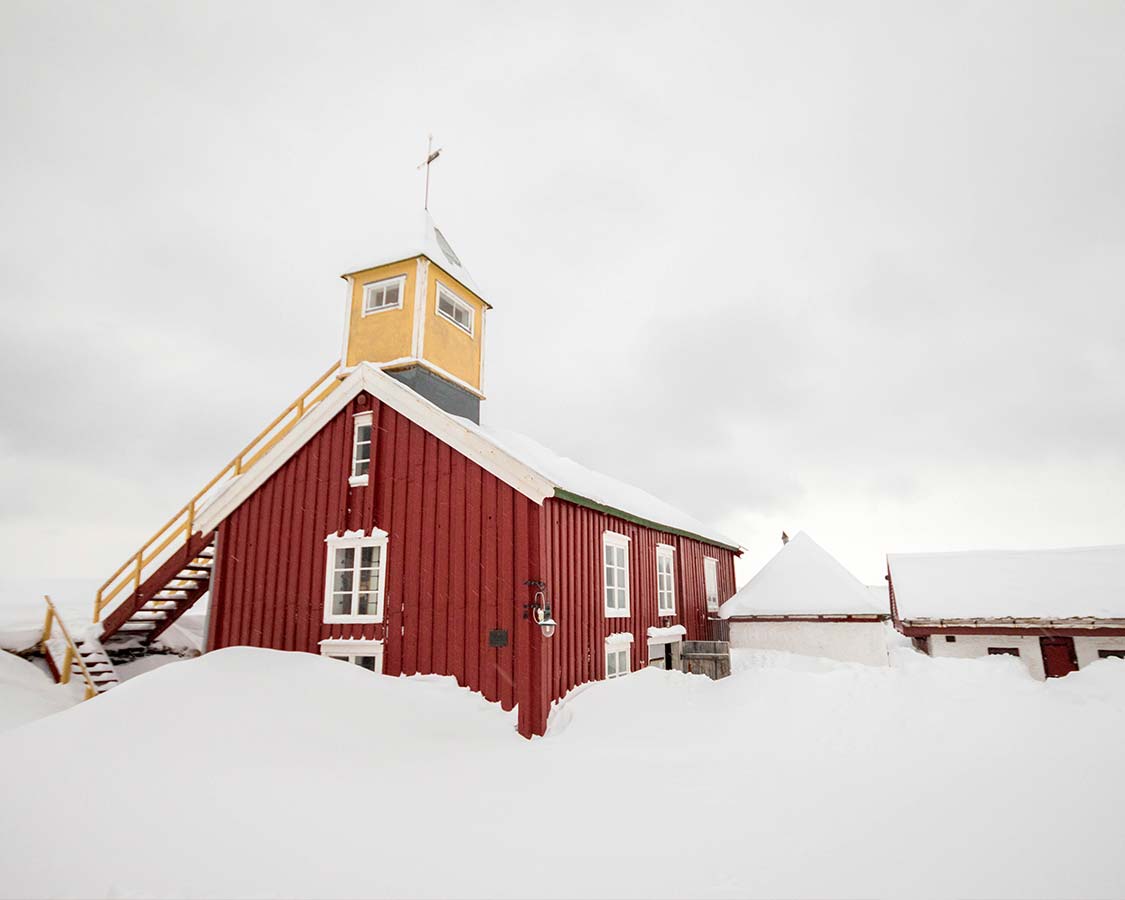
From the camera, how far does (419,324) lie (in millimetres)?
14016

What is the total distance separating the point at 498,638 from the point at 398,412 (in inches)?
190

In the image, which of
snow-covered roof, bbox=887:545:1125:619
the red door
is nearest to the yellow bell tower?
snow-covered roof, bbox=887:545:1125:619

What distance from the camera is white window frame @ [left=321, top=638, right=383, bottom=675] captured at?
11445mm

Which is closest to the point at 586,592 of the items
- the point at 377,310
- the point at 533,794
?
the point at 533,794

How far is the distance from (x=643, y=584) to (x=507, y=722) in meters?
6.16

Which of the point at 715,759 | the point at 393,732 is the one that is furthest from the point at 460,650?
the point at 715,759

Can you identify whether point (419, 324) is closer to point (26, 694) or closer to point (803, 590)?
point (26, 694)

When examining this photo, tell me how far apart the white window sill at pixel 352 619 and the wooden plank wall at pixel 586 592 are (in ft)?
11.1

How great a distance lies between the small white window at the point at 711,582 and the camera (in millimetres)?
20600

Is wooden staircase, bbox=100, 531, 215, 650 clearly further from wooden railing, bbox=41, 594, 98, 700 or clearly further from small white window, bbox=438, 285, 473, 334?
A: small white window, bbox=438, 285, 473, 334

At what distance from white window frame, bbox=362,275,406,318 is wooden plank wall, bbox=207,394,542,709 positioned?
265cm

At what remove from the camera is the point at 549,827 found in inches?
245

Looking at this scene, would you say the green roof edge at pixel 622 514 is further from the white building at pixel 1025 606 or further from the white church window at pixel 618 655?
the white building at pixel 1025 606

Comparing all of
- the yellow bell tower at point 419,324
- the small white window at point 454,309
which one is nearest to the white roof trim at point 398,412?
the yellow bell tower at point 419,324
